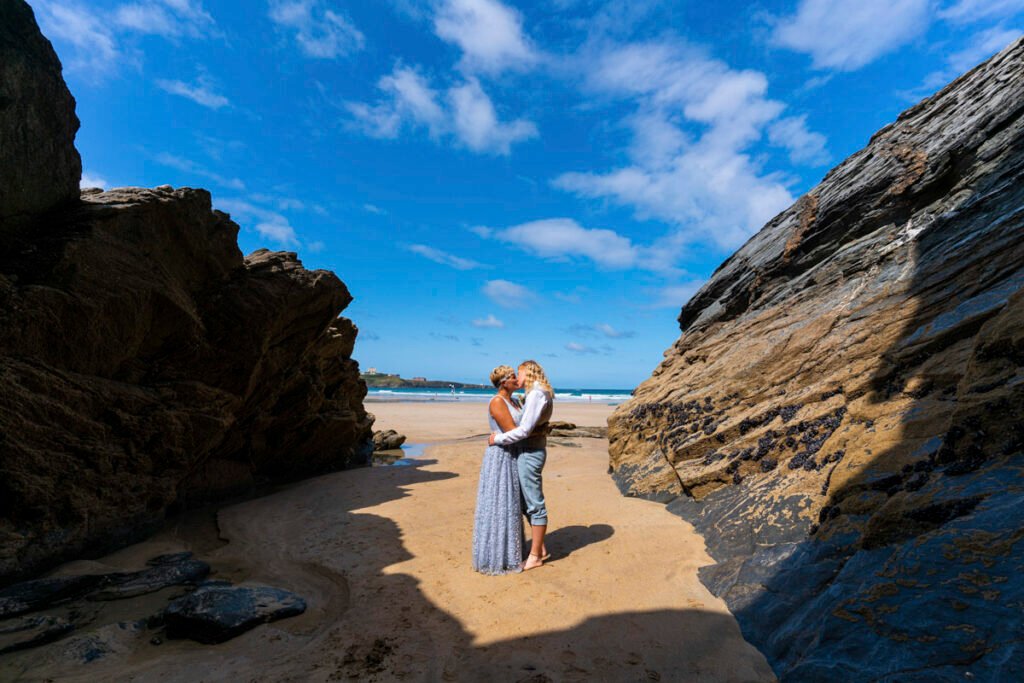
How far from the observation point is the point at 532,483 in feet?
22.0

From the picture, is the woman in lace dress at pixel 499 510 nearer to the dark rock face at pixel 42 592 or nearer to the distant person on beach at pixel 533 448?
the distant person on beach at pixel 533 448

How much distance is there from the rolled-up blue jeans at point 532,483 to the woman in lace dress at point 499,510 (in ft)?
0.38

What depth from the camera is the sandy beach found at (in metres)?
4.35

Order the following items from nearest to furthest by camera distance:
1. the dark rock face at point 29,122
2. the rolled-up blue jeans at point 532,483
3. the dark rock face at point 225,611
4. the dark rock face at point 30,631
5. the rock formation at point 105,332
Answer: the dark rock face at point 30,631 < the dark rock face at point 225,611 < the dark rock face at point 29,122 < the rock formation at point 105,332 < the rolled-up blue jeans at point 532,483

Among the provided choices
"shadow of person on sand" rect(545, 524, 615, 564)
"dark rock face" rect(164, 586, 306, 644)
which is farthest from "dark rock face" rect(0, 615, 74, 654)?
"shadow of person on sand" rect(545, 524, 615, 564)

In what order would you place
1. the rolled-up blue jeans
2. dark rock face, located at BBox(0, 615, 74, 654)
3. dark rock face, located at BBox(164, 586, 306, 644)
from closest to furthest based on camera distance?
dark rock face, located at BBox(0, 615, 74, 654) → dark rock face, located at BBox(164, 586, 306, 644) → the rolled-up blue jeans

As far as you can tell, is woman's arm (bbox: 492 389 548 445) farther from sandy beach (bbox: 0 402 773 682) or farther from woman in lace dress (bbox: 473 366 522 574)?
sandy beach (bbox: 0 402 773 682)

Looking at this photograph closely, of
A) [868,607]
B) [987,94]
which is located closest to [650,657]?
[868,607]

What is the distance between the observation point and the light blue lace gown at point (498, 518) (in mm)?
6500

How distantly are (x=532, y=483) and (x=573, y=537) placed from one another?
1760mm

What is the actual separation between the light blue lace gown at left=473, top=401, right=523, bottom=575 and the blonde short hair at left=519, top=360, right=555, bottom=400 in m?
0.99

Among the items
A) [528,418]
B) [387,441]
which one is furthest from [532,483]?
[387,441]

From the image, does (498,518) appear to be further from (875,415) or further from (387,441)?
(387,441)

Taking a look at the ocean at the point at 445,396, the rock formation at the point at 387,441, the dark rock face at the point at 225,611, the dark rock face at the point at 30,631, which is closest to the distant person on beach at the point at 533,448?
the dark rock face at the point at 225,611
